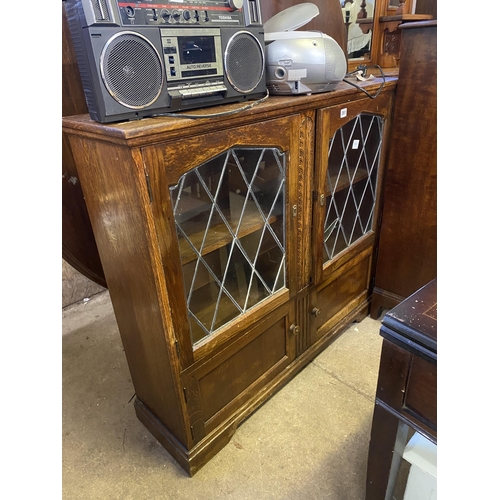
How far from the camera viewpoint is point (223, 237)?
103 centimetres

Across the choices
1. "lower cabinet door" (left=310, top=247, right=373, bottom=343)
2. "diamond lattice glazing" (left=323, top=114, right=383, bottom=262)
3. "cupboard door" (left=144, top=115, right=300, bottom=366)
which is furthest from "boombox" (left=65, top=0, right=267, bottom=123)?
"lower cabinet door" (left=310, top=247, right=373, bottom=343)

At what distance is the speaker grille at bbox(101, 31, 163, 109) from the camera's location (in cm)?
72

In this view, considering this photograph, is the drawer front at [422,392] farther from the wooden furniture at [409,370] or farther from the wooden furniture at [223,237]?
the wooden furniture at [223,237]

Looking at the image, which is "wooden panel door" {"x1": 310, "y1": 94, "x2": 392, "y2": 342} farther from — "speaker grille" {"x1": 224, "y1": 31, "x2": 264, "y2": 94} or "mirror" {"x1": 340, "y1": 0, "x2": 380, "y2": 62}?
"mirror" {"x1": 340, "y1": 0, "x2": 380, "y2": 62}

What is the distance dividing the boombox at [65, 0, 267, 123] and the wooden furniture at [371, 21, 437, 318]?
62 cm

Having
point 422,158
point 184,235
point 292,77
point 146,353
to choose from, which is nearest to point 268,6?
point 292,77

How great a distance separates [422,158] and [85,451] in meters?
1.53

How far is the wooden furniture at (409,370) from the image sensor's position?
0.58m

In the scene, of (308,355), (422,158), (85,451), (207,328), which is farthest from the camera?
(308,355)

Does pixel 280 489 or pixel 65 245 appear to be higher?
pixel 65 245

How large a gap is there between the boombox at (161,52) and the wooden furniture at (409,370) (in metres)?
0.62
